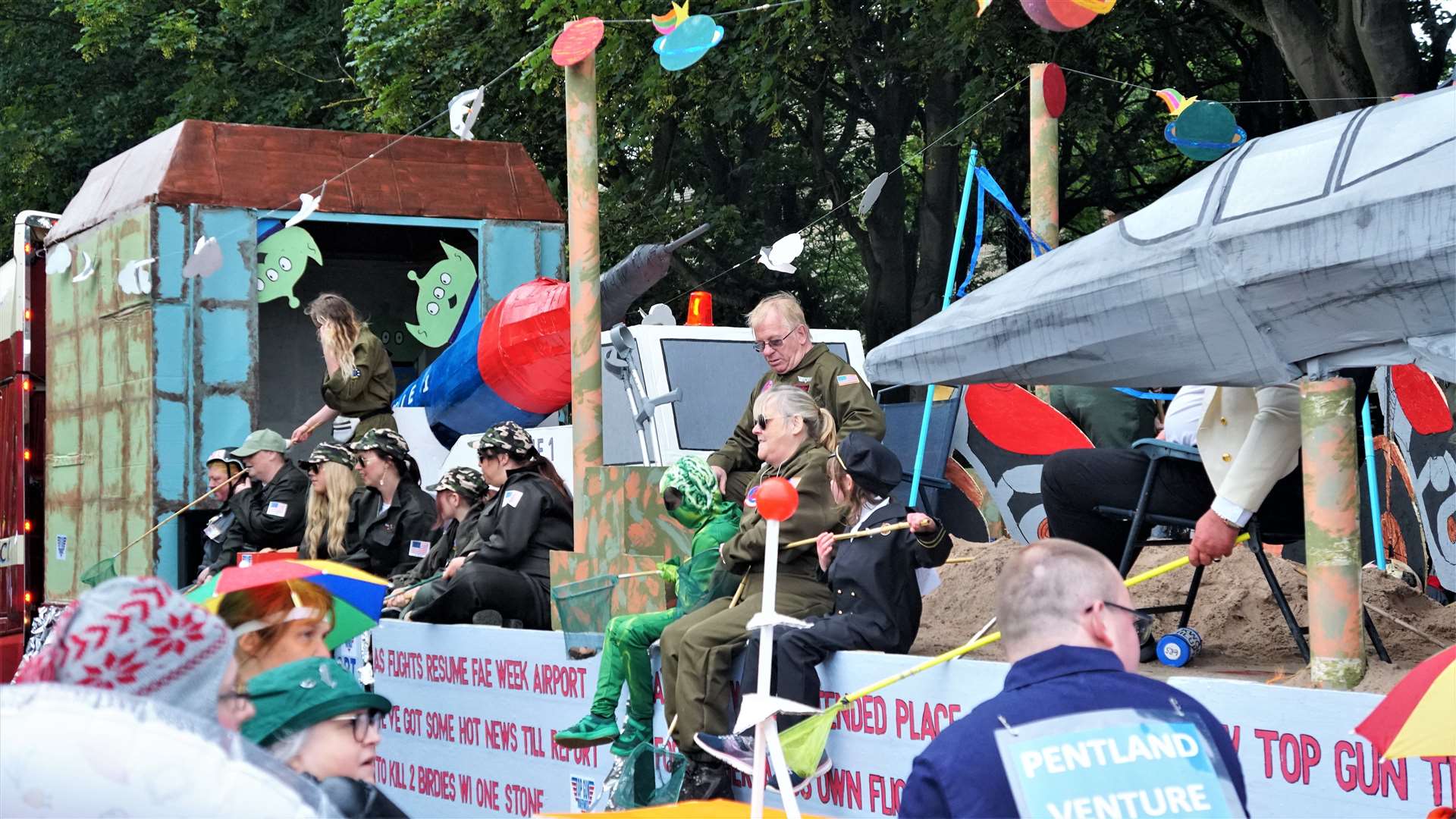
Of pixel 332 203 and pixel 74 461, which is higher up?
pixel 332 203

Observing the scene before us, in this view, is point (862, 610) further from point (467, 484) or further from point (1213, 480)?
point (467, 484)

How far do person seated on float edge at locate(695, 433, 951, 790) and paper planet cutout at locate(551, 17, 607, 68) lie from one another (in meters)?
2.53

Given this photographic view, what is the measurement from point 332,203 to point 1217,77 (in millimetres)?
9738

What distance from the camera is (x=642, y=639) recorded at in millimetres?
6316

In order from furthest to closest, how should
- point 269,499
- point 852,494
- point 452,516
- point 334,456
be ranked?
1. point 269,499
2. point 334,456
3. point 452,516
4. point 852,494

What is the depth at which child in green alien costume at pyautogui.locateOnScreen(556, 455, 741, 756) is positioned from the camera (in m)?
6.29

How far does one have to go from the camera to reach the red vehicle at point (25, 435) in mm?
12609

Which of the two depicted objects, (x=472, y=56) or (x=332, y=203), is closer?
(x=332, y=203)

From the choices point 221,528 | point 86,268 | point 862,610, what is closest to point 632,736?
point 862,610

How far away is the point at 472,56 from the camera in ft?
56.5

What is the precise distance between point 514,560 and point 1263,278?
4.39 m

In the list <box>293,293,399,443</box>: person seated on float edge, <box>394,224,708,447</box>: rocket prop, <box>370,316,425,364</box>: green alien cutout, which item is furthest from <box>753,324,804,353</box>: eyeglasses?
<box>370,316,425,364</box>: green alien cutout

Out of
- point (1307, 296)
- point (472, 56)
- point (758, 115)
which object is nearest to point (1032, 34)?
point (758, 115)

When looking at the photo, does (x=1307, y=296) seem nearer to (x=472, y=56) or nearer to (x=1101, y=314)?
(x=1101, y=314)
